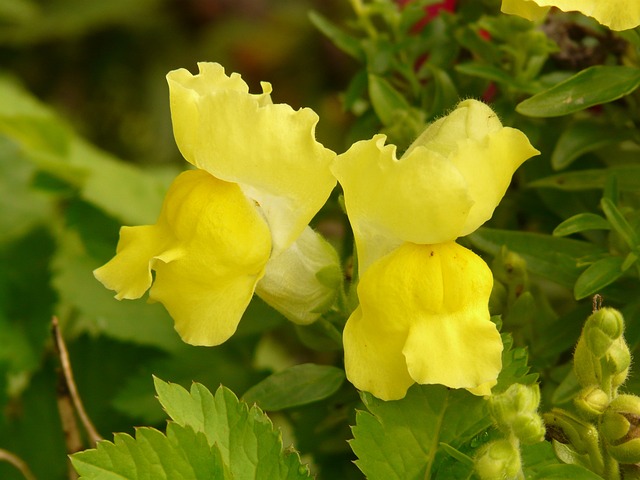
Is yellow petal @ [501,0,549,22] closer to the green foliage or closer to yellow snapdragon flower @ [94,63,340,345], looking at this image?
yellow snapdragon flower @ [94,63,340,345]

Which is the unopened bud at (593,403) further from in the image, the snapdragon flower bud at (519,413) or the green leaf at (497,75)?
the green leaf at (497,75)

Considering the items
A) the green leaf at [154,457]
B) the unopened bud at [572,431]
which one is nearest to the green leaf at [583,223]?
the unopened bud at [572,431]

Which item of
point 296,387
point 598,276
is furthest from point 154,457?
point 598,276

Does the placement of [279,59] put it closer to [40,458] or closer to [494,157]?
[40,458]

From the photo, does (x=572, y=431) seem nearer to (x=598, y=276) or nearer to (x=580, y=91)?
(x=598, y=276)

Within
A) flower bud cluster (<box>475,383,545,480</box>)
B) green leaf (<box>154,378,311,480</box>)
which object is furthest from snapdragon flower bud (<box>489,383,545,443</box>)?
green leaf (<box>154,378,311,480</box>)

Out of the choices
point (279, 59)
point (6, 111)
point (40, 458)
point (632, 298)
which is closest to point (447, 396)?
point (632, 298)
